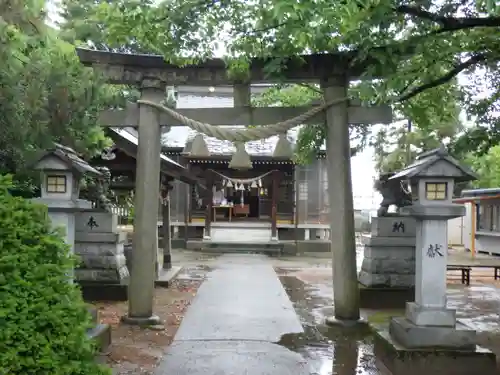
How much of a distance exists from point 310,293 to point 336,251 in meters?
4.12

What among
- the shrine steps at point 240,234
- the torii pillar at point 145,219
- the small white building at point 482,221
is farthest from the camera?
the shrine steps at point 240,234

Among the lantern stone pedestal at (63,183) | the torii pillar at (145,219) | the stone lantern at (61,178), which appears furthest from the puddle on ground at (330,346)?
the stone lantern at (61,178)

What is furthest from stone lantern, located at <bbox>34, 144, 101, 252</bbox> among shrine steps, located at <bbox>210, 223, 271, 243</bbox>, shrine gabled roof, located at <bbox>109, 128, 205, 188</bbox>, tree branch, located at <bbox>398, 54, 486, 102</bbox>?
shrine steps, located at <bbox>210, 223, 271, 243</bbox>

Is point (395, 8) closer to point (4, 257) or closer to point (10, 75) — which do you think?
point (10, 75)

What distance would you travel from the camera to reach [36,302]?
3.30 m

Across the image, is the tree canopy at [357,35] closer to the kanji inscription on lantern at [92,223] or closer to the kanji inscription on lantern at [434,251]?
the kanji inscription on lantern at [434,251]

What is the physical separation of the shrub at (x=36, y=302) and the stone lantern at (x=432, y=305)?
12.7 ft

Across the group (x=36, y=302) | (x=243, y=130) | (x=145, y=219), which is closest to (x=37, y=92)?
(x=145, y=219)

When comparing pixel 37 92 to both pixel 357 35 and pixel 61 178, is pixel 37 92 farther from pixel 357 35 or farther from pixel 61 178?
pixel 357 35

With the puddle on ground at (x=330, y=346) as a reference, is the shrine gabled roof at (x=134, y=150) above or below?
above

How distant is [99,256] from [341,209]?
522 cm

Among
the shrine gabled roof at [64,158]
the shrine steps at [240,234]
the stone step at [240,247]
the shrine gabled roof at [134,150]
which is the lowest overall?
the stone step at [240,247]

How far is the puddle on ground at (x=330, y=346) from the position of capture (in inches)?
245

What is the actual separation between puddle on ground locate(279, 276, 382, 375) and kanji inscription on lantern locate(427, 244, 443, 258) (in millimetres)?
1556
